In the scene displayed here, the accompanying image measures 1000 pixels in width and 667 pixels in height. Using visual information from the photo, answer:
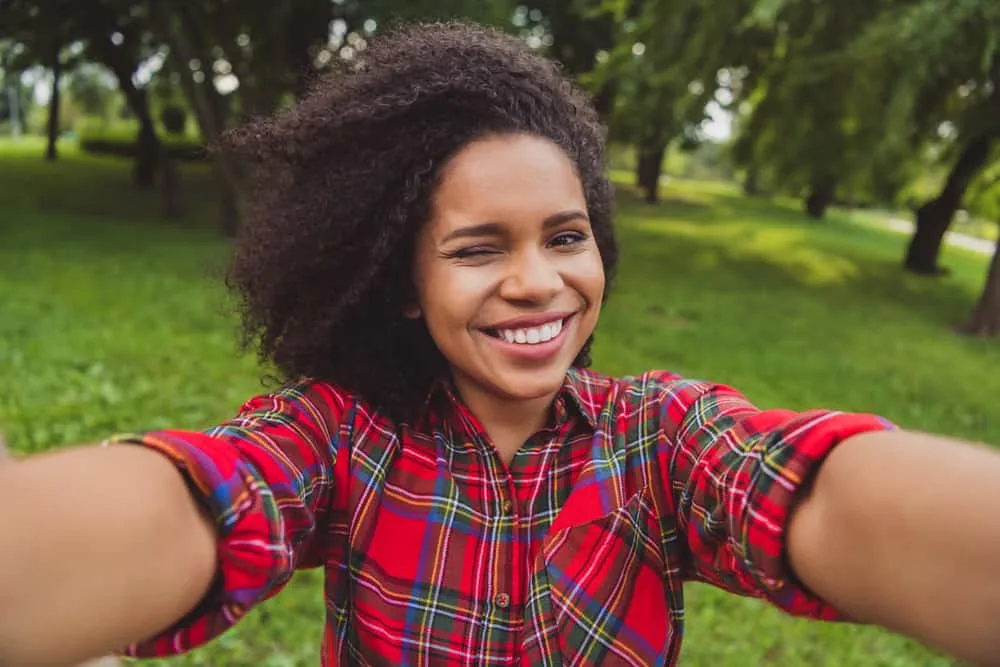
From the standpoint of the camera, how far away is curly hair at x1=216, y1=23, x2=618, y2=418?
129 centimetres

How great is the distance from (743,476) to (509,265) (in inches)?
18.5

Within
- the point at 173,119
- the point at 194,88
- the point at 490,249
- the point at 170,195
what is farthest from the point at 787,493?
the point at 173,119

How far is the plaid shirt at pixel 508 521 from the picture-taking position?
1.09 meters

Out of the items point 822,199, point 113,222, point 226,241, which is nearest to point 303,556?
point 226,241

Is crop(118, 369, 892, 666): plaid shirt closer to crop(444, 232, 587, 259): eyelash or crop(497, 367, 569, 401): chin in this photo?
crop(497, 367, 569, 401): chin

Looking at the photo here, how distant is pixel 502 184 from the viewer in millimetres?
1221

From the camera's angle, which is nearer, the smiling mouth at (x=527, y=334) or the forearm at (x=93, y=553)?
the forearm at (x=93, y=553)

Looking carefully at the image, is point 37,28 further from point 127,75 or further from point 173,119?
point 173,119

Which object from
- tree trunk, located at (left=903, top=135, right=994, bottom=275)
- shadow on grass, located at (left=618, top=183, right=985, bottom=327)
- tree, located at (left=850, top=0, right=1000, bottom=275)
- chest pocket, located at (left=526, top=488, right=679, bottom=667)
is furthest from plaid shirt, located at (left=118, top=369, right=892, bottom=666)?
tree trunk, located at (left=903, top=135, right=994, bottom=275)

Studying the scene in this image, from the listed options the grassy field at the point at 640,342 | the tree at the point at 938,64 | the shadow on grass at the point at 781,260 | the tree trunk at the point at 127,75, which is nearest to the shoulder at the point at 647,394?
the grassy field at the point at 640,342

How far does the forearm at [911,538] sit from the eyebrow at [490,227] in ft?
1.80

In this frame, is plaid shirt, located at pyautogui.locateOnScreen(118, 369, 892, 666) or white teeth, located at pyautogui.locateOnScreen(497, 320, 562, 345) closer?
plaid shirt, located at pyautogui.locateOnScreen(118, 369, 892, 666)

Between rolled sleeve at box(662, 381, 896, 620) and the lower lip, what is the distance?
0.64 feet

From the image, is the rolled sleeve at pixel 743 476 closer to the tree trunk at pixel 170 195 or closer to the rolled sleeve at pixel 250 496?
the rolled sleeve at pixel 250 496
